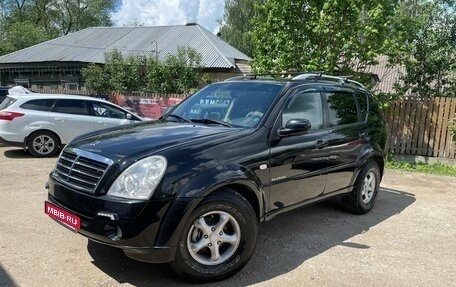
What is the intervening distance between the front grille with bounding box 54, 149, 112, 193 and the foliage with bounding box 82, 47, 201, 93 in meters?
12.5

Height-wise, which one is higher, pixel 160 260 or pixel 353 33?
pixel 353 33

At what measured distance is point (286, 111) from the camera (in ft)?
14.8

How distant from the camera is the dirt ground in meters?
3.82

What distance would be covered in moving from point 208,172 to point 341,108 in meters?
2.55

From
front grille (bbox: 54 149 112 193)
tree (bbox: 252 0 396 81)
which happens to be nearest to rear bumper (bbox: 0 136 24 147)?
tree (bbox: 252 0 396 81)

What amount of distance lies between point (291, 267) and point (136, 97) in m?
12.8

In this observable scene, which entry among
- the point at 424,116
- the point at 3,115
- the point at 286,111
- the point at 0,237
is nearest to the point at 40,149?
the point at 3,115

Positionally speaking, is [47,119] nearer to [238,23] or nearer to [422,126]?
[422,126]

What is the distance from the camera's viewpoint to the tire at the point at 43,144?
9820 mm

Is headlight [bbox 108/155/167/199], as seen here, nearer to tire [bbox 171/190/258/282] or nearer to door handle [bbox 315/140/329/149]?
tire [bbox 171/190/258/282]

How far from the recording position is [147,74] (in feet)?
56.4

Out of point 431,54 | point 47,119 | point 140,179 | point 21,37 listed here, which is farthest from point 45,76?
point 140,179

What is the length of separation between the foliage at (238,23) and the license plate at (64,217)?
114 ft

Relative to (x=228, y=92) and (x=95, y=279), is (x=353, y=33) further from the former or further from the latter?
(x=95, y=279)
